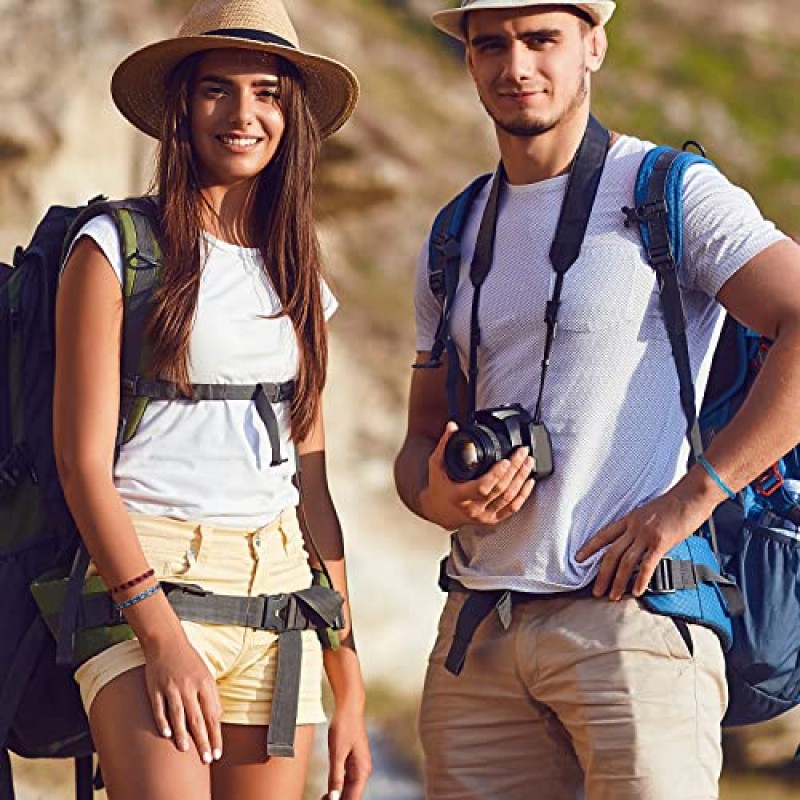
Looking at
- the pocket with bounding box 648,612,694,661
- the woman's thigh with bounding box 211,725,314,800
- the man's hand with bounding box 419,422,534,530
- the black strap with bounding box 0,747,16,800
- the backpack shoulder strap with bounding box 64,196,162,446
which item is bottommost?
the black strap with bounding box 0,747,16,800

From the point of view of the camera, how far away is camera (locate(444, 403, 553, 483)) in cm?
254

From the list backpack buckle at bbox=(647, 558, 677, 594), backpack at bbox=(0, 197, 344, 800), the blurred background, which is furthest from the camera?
the blurred background

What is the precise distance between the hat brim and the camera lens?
68 centimetres

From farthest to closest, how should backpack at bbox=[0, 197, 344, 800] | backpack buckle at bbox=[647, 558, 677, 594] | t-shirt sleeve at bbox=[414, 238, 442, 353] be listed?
1. t-shirt sleeve at bbox=[414, 238, 442, 353]
2. backpack buckle at bbox=[647, 558, 677, 594]
3. backpack at bbox=[0, 197, 344, 800]

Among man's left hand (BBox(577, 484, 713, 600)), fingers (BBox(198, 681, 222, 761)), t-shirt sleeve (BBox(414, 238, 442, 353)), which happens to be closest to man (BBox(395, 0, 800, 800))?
man's left hand (BBox(577, 484, 713, 600))

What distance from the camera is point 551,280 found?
2.65 meters

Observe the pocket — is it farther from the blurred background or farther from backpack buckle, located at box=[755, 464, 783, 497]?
the blurred background

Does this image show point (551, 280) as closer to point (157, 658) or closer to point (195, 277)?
point (195, 277)

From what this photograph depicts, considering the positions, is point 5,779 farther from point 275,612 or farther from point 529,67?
point 529,67

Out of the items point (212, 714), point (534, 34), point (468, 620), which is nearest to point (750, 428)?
point (468, 620)

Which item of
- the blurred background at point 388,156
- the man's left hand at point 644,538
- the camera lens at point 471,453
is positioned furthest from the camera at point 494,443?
the blurred background at point 388,156

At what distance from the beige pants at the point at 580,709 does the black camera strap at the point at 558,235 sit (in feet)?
1.23

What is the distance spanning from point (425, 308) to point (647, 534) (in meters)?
0.71

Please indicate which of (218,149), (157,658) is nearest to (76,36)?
(218,149)
